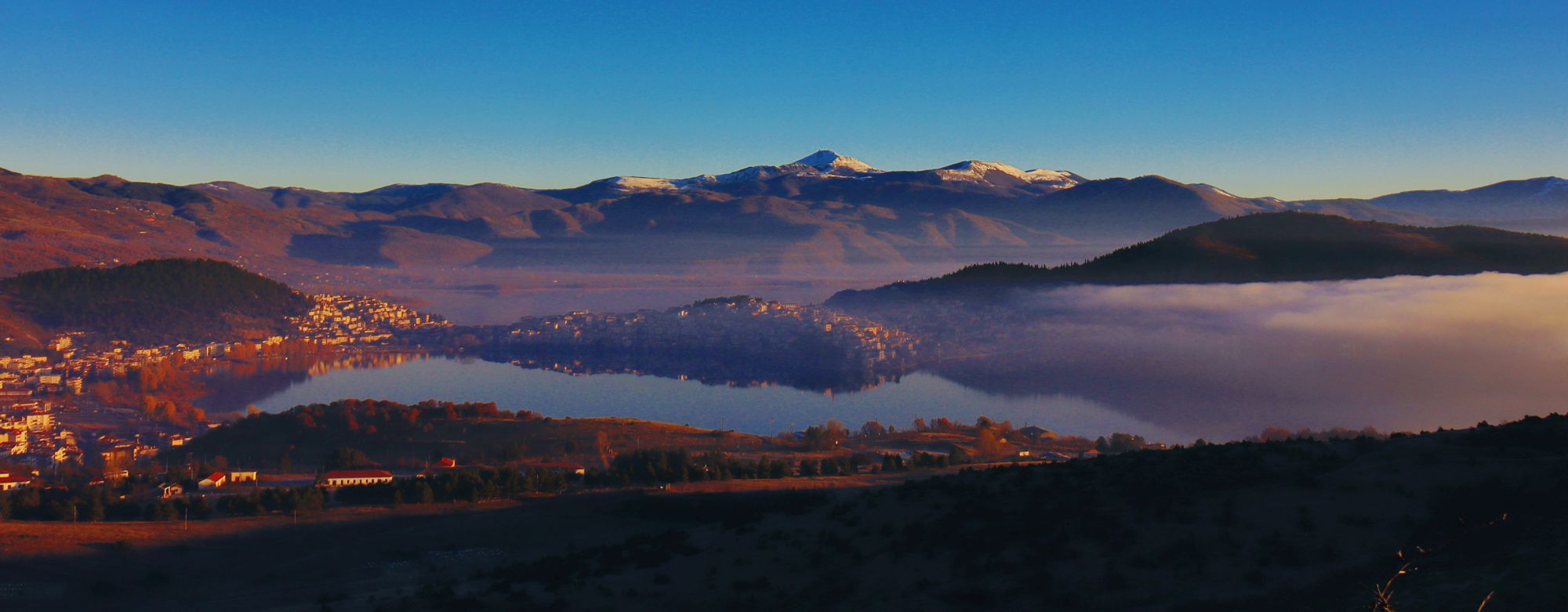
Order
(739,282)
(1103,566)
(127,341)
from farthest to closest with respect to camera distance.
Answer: (739,282) < (127,341) < (1103,566)

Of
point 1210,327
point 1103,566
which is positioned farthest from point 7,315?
point 1103,566

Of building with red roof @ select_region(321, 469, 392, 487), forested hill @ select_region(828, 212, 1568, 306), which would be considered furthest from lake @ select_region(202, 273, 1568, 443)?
building with red roof @ select_region(321, 469, 392, 487)

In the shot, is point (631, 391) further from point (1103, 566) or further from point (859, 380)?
point (1103, 566)

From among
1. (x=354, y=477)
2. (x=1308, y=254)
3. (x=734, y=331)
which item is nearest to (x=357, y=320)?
(x=734, y=331)

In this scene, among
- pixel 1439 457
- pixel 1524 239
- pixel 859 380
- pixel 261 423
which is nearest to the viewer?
pixel 1439 457

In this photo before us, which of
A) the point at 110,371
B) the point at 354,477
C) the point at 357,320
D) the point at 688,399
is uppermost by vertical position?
the point at 357,320

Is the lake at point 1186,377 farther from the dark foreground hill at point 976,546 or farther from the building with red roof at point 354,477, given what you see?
the dark foreground hill at point 976,546

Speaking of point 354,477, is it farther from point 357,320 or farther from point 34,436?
point 357,320
